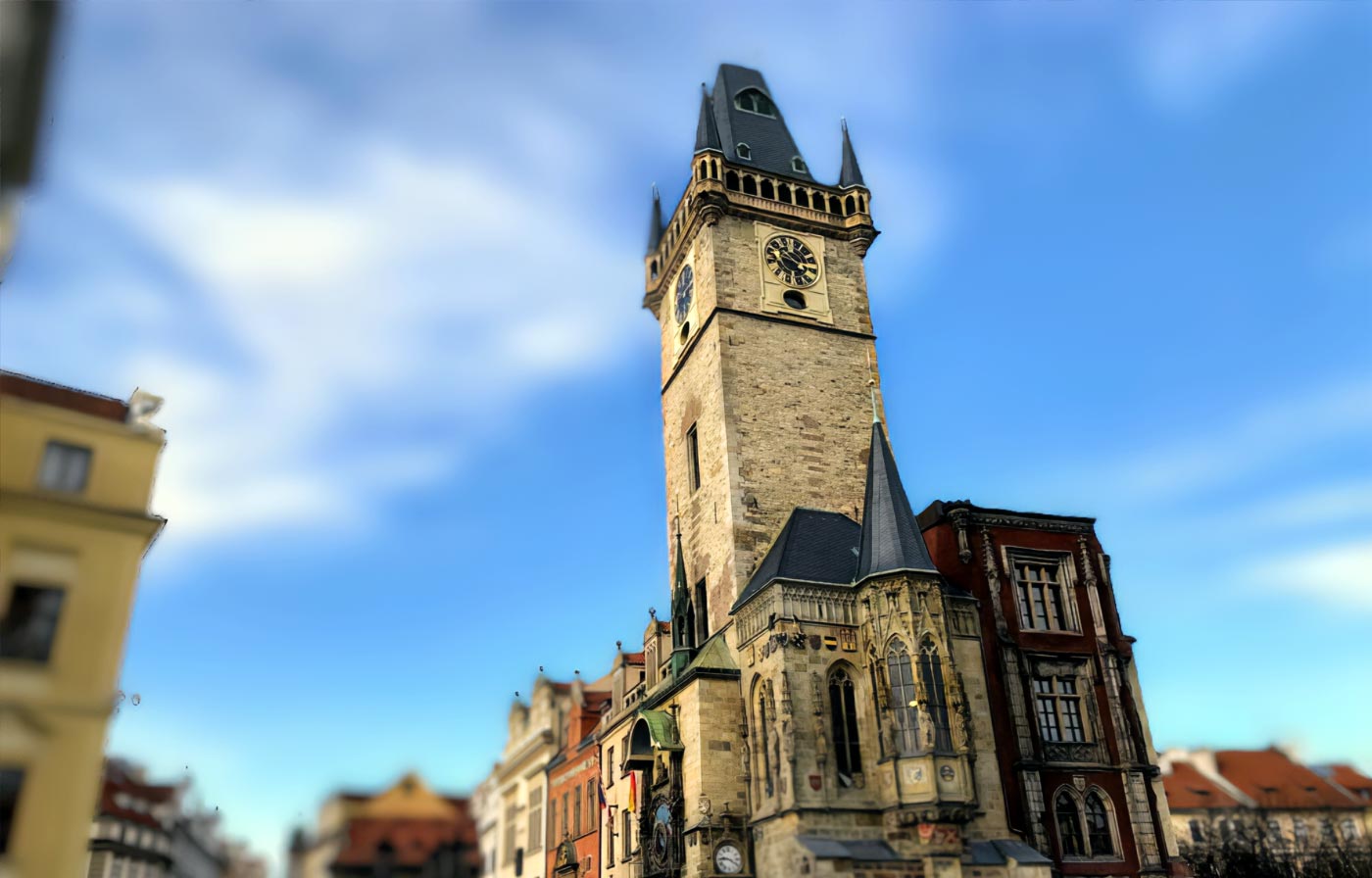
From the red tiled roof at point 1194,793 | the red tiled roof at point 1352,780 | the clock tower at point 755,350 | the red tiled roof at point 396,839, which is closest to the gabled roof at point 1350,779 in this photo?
the red tiled roof at point 1352,780

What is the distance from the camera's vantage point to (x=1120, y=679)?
29.1m

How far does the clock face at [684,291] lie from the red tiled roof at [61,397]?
25.2 meters

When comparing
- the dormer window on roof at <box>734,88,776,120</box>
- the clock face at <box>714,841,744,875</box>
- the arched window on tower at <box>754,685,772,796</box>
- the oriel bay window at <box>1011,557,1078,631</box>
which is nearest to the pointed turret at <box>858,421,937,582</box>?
the oriel bay window at <box>1011,557,1078,631</box>

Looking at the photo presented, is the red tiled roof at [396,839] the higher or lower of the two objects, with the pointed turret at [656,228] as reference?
lower

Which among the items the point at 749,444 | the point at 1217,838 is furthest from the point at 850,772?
the point at 1217,838

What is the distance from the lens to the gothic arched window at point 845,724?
2598cm

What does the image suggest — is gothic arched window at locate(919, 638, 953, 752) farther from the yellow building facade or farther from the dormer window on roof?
the dormer window on roof

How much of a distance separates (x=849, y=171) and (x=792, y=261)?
6.52 meters

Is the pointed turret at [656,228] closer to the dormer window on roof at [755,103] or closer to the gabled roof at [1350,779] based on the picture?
the dormer window on roof at [755,103]

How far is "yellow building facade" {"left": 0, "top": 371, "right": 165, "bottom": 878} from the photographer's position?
13.0m

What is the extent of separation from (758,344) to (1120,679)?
53.9 feet

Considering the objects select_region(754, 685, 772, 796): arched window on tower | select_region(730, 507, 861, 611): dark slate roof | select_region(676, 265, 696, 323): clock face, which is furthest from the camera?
select_region(676, 265, 696, 323): clock face

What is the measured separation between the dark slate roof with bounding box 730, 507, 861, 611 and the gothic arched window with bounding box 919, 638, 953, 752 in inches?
137

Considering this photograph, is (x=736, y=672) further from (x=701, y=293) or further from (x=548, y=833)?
(x=548, y=833)
